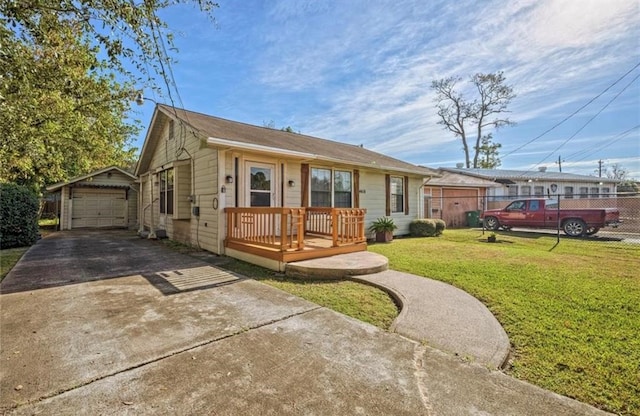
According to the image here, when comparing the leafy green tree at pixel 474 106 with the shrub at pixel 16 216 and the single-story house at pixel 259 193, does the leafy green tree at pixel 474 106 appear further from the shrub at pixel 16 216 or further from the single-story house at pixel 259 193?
the shrub at pixel 16 216

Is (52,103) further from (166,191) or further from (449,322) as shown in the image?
(449,322)

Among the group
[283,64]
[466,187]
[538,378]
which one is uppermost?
[283,64]

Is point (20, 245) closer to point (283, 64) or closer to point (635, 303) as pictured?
point (283, 64)

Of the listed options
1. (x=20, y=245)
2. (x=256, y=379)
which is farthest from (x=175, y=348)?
(x=20, y=245)

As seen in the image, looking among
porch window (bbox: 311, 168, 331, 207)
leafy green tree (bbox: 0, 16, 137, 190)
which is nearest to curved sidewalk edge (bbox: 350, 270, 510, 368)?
porch window (bbox: 311, 168, 331, 207)

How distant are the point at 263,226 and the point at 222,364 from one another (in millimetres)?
4120

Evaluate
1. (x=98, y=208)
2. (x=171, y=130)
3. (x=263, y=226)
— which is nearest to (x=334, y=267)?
(x=263, y=226)

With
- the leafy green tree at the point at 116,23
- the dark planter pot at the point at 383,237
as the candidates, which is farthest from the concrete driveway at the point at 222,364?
the dark planter pot at the point at 383,237

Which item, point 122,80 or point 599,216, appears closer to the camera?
point 599,216

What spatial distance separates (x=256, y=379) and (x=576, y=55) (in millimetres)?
15636

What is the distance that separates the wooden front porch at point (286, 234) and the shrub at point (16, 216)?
6639 mm

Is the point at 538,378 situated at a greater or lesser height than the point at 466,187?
lesser

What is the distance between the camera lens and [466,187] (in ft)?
59.9

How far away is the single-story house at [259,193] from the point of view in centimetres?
644
